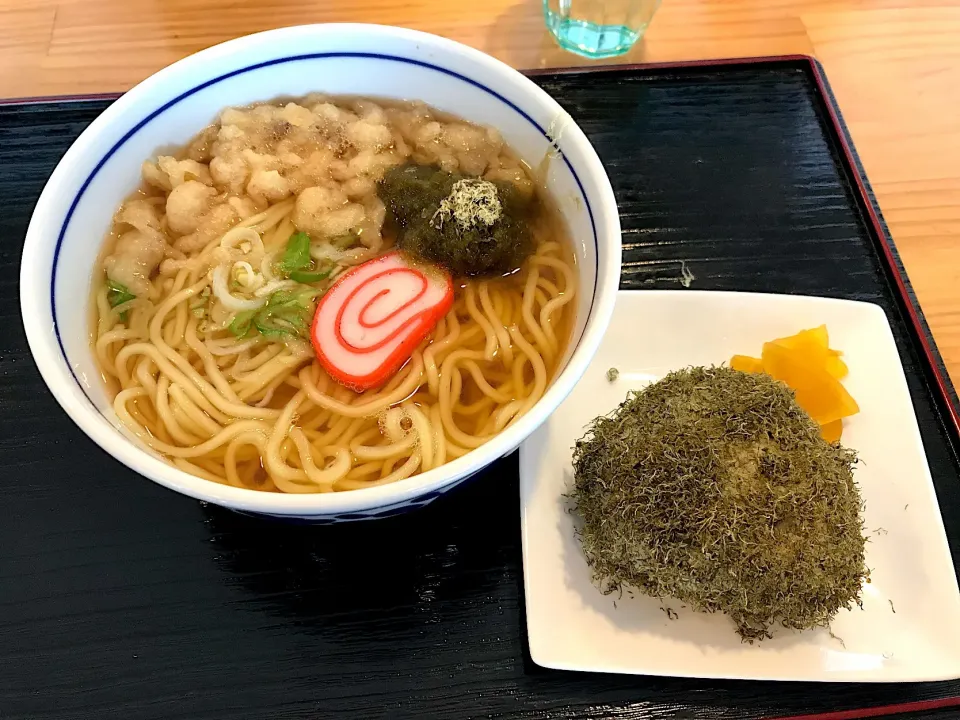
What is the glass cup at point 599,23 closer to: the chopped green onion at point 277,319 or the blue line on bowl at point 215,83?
the blue line on bowl at point 215,83

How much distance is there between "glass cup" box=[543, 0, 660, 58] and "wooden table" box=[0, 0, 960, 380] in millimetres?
45

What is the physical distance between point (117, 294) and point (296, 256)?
315 mm

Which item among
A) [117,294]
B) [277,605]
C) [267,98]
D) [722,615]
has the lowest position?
[277,605]

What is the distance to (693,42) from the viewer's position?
1967 millimetres

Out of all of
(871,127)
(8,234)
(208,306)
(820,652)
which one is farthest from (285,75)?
(871,127)

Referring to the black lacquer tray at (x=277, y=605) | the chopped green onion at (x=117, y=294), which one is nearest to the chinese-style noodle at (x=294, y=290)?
the chopped green onion at (x=117, y=294)

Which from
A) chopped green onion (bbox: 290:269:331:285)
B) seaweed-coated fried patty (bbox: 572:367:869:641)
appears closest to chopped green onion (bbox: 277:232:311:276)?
chopped green onion (bbox: 290:269:331:285)

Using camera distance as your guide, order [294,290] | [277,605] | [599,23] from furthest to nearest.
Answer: [599,23]
[294,290]
[277,605]

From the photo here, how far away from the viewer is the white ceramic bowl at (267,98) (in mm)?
888

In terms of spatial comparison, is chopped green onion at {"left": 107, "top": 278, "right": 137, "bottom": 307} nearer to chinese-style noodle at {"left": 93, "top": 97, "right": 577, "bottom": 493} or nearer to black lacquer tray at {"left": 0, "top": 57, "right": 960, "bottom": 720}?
chinese-style noodle at {"left": 93, "top": 97, "right": 577, "bottom": 493}

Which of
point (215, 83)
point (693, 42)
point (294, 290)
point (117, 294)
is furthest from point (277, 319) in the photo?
point (693, 42)

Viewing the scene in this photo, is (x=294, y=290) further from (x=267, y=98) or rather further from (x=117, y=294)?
(x=267, y=98)

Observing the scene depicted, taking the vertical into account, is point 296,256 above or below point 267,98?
below

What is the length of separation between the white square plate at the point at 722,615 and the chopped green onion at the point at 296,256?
533 mm
